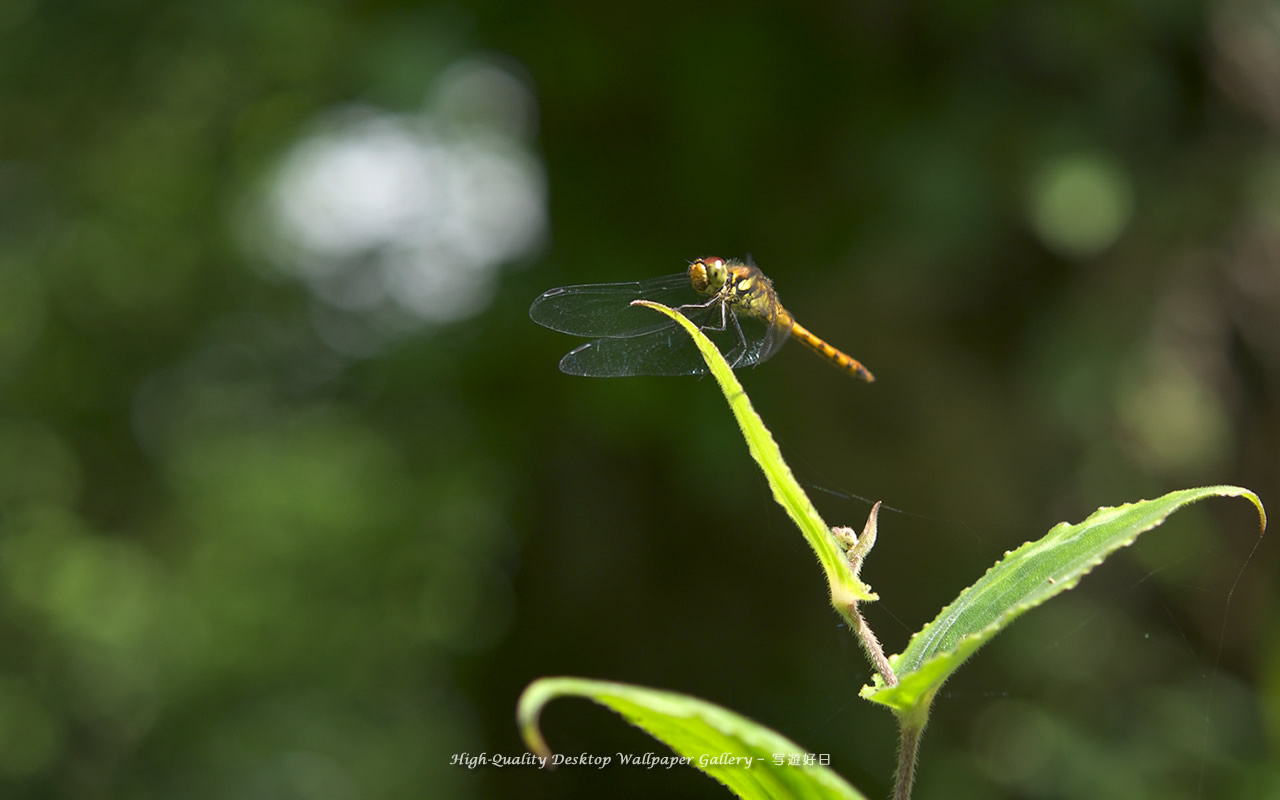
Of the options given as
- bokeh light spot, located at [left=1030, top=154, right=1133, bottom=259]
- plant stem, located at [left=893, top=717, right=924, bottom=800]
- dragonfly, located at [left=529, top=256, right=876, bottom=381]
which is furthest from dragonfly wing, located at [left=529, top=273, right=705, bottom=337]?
plant stem, located at [left=893, top=717, right=924, bottom=800]

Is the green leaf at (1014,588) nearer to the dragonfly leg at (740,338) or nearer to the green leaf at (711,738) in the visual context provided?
the green leaf at (711,738)

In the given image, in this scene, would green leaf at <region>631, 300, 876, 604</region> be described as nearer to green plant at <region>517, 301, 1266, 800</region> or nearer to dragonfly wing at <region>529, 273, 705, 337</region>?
green plant at <region>517, 301, 1266, 800</region>

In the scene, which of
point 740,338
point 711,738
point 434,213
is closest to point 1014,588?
point 711,738

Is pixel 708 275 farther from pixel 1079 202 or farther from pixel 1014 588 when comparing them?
pixel 1014 588

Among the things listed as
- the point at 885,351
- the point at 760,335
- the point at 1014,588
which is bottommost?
the point at 885,351

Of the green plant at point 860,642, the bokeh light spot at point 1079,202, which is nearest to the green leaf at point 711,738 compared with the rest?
the green plant at point 860,642

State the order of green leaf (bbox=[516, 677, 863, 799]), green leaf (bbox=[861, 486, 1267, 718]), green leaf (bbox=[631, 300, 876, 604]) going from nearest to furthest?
→ green leaf (bbox=[516, 677, 863, 799]) → green leaf (bbox=[861, 486, 1267, 718]) → green leaf (bbox=[631, 300, 876, 604])

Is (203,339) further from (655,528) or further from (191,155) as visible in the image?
(655,528)
